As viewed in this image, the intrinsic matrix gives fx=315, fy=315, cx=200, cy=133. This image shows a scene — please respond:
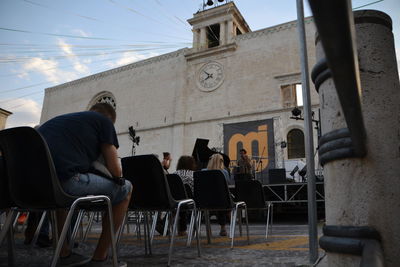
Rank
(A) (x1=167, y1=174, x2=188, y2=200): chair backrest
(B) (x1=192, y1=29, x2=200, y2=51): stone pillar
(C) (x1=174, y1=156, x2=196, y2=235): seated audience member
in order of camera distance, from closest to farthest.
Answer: (A) (x1=167, y1=174, x2=188, y2=200): chair backrest < (C) (x1=174, y1=156, x2=196, y2=235): seated audience member < (B) (x1=192, y1=29, x2=200, y2=51): stone pillar

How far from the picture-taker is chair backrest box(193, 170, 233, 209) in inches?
124

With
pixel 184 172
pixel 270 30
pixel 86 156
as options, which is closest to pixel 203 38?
pixel 270 30

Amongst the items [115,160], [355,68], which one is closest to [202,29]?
[115,160]

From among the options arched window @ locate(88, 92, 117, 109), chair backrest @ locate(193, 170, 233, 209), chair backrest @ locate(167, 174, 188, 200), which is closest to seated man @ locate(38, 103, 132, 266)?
chair backrest @ locate(193, 170, 233, 209)

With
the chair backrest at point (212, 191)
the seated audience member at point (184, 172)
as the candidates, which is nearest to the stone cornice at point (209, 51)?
the seated audience member at point (184, 172)

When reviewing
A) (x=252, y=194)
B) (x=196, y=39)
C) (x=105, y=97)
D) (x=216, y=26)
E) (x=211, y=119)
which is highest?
(x=216, y=26)

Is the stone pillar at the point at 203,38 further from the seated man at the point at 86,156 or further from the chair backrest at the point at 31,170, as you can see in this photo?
the chair backrest at the point at 31,170

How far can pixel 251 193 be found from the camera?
4.05 metres

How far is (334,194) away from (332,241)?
0.43ft

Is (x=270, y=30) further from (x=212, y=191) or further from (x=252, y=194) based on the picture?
(x=212, y=191)

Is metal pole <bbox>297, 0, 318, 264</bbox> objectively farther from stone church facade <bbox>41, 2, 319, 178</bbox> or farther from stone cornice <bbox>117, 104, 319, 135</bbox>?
stone cornice <bbox>117, 104, 319, 135</bbox>

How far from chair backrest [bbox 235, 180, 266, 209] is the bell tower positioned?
13.1 m

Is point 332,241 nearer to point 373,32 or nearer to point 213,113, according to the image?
point 373,32

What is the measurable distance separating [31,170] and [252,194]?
9.76 feet
